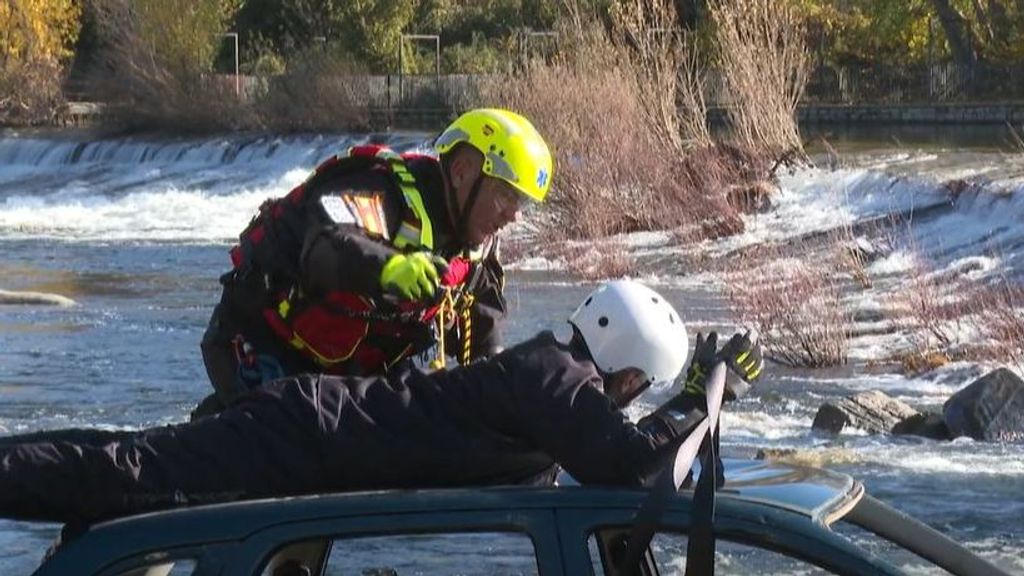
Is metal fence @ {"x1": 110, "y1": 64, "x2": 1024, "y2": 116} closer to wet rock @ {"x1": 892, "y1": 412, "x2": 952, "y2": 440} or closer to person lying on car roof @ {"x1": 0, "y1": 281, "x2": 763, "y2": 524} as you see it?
wet rock @ {"x1": 892, "y1": 412, "x2": 952, "y2": 440}

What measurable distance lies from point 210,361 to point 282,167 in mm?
37190

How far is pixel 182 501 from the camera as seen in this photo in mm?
3904

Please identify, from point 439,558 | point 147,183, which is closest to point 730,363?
point 439,558

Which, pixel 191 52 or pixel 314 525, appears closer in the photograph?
pixel 314 525

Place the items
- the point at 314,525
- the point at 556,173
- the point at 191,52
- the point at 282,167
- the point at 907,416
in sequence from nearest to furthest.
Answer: the point at 314,525 < the point at 907,416 < the point at 556,173 < the point at 282,167 < the point at 191,52

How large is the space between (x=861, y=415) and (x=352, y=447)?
1043cm

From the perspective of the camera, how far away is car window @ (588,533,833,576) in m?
4.88

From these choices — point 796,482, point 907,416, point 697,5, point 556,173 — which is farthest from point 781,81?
point 796,482

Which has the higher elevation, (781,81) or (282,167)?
(781,81)

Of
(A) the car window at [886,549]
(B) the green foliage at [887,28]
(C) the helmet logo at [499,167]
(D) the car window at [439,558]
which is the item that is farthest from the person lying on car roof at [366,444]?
(B) the green foliage at [887,28]

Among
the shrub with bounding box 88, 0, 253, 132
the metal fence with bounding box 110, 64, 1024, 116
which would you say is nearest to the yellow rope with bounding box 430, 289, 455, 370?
the metal fence with bounding box 110, 64, 1024, 116

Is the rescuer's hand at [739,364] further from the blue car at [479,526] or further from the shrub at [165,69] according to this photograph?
the shrub at [165,69]

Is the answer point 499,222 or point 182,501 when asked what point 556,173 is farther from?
point 182,501

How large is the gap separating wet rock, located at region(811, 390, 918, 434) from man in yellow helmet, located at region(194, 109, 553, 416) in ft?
27.9
